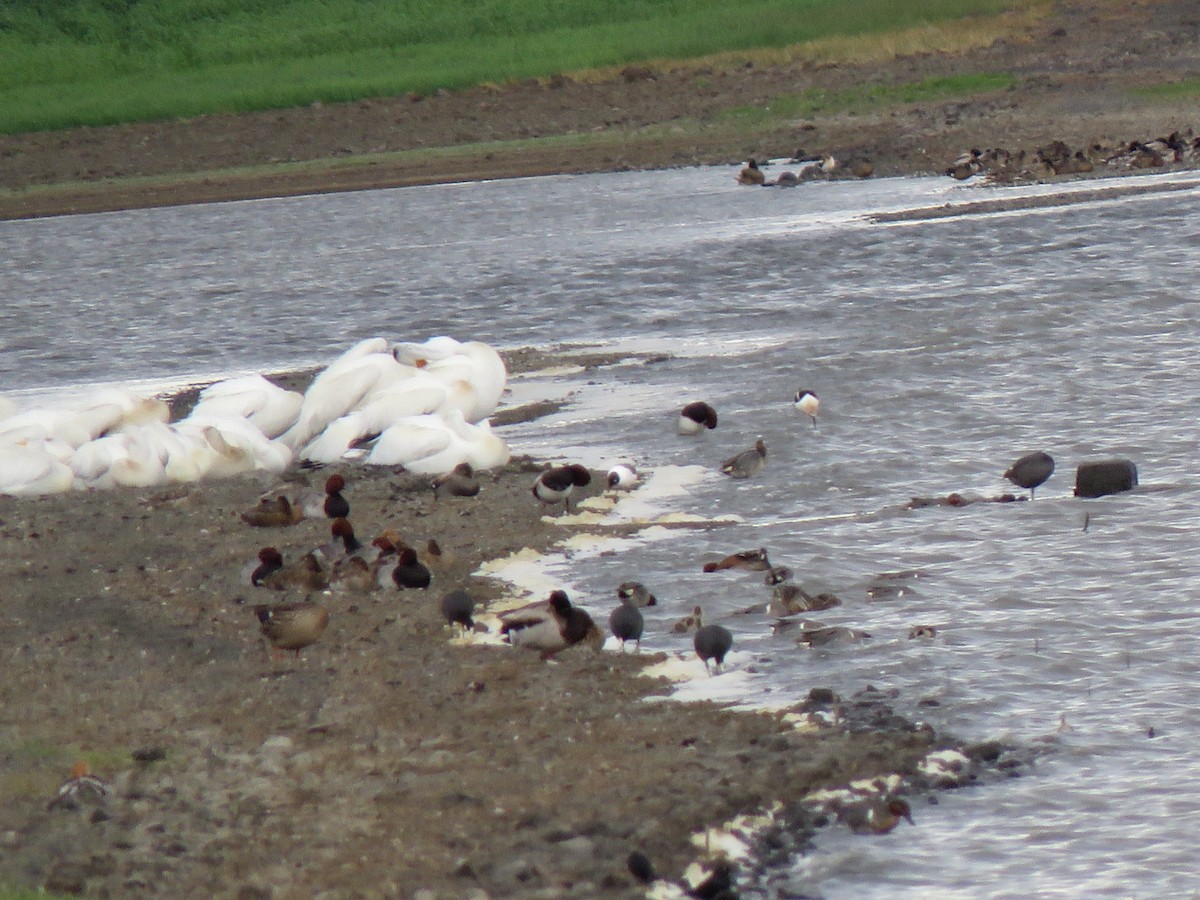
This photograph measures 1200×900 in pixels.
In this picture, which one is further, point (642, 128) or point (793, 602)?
point (642, 128)

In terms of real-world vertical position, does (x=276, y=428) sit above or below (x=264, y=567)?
below

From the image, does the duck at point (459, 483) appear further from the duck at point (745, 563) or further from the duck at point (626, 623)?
the duck at point (626, 623)

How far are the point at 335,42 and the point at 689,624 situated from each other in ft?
146

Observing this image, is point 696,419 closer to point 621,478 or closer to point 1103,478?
point 621,478

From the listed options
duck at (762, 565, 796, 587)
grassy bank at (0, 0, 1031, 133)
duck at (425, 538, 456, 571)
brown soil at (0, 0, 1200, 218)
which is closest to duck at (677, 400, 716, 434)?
duck at (425, 538, 456, 571)

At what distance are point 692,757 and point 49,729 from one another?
6.79 feet

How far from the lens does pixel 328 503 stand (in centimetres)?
885

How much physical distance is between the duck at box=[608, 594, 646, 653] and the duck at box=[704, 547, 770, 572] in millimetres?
1073

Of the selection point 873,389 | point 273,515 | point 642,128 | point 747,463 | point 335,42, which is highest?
point 335,42

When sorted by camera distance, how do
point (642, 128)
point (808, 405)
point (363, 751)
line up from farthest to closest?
point (642, 128)
point (808, 405)
point (363, 751)

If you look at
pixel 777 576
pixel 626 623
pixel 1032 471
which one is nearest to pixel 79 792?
pixel 626 623

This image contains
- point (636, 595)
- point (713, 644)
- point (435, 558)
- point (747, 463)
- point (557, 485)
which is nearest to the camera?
point (713, 644)

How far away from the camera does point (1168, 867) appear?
4.97 metres

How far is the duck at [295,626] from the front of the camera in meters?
6.74
